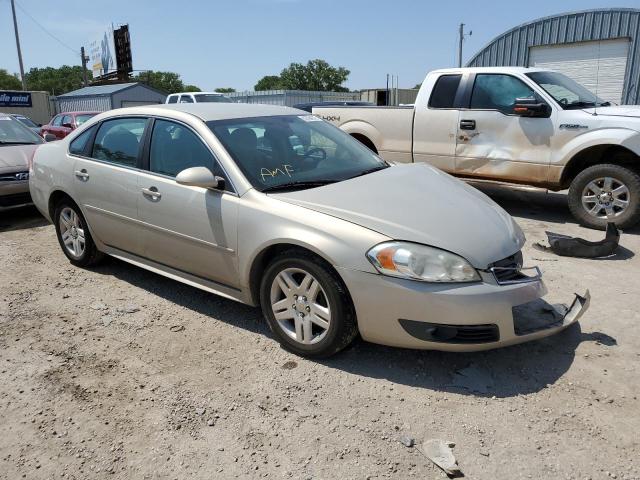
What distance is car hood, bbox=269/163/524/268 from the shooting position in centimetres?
306

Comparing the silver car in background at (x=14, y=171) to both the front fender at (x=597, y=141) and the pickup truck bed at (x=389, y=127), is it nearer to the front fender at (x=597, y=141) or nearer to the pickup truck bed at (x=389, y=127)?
the pickup truck bed at (x=389, y=127)

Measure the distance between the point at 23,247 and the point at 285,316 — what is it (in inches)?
169

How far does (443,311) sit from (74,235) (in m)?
3.87

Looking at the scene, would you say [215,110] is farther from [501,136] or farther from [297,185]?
[501,136]

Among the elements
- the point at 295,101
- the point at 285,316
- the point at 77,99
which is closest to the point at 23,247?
the point at 285,316

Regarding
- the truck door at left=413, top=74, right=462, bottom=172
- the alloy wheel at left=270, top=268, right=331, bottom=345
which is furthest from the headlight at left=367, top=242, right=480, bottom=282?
the truck door at left=413, top=74, right=462, bottom=172

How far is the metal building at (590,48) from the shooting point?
672 inches

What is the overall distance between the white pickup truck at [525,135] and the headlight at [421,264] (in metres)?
4.12

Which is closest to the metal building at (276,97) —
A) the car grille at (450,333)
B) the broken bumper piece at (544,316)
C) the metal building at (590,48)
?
the metal building at (590,48)

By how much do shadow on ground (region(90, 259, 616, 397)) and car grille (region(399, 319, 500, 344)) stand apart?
0.30 meters

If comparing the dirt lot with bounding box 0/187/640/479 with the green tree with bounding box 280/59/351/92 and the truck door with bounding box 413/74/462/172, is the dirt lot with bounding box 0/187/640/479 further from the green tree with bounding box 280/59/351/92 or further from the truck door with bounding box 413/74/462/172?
the green tree with bounding box 280/59/351/92

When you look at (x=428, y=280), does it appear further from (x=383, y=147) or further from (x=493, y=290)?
(x=383, y=147)

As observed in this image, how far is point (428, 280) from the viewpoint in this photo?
2938 millimetres

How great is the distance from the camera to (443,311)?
292 centimetres
